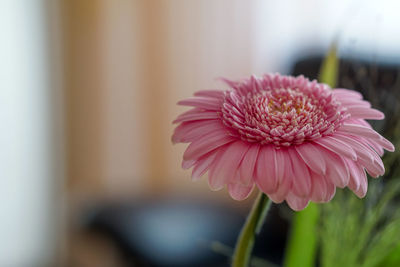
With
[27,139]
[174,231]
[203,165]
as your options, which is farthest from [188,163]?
[27,139]

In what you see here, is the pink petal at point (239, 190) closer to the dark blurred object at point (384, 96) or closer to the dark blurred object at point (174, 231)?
the dark blurred object at point (384, 96)

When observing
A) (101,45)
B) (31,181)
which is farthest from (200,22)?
(31,181)

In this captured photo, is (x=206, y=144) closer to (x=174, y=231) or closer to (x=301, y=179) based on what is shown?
(x=301, y=179)

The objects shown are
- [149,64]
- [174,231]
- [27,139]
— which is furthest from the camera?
[149,64]

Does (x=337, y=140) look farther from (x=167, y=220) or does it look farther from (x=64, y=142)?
(x=64, y=142)

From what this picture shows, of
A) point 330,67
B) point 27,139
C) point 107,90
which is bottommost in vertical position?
point 27,139

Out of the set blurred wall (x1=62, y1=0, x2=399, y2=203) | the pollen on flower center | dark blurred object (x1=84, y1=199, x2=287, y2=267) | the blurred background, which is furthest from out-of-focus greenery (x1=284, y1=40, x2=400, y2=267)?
blurred wall (x1=62, y1=0, x2=399, y2=203)
